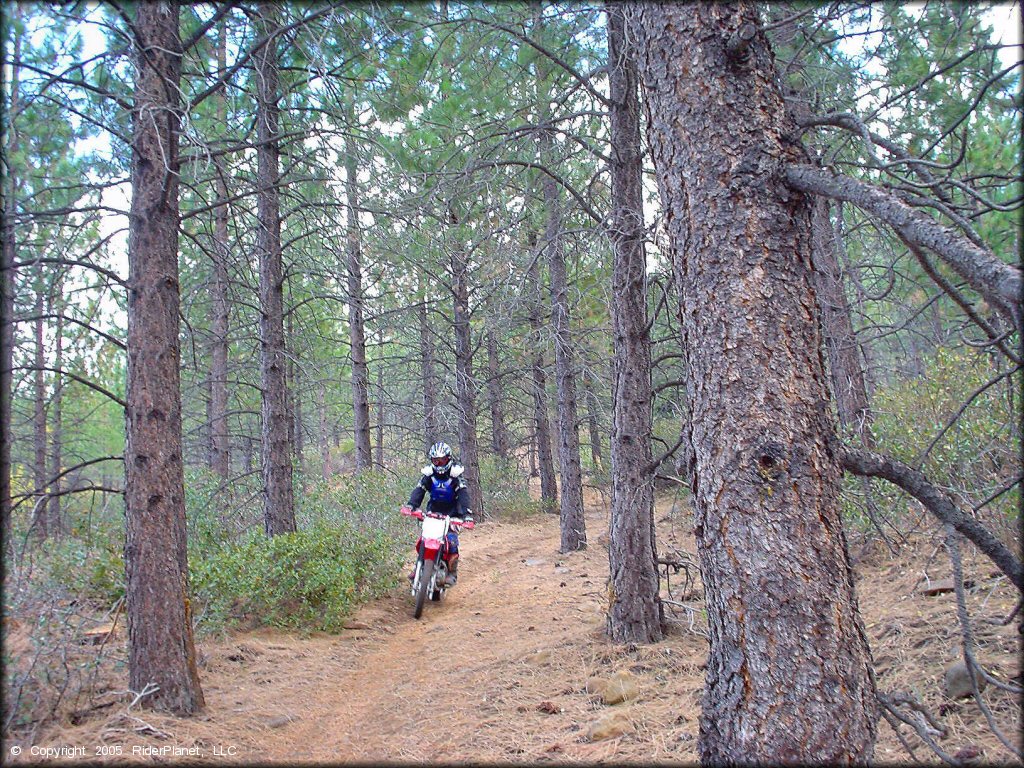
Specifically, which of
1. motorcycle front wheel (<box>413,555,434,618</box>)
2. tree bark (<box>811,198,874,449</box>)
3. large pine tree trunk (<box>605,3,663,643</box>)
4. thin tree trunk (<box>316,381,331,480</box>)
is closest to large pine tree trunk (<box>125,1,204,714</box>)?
large pine tree trunk (<box>605,3,663,643</box>)

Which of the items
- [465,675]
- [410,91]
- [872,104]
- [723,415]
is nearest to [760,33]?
[723,415]

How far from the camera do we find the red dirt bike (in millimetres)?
8242

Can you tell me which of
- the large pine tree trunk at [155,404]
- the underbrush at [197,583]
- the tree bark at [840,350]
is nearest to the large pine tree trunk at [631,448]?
the underbrush at [197,583]

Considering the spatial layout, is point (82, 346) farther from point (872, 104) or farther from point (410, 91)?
point (872, 104)

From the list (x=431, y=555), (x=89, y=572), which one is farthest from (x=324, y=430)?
(x=89, y=572)

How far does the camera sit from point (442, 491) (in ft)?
29.2

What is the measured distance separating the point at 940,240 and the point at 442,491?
7.43m

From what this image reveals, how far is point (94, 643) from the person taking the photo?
16.7 ft

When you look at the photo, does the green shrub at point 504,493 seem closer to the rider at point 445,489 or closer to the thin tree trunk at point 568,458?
the thin tree trunk at point 568,458

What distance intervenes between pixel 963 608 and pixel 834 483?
24.1 inches

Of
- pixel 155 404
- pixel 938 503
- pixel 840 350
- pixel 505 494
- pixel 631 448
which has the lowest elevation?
pixel 505 494

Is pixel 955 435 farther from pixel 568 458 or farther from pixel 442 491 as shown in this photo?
pixel 568 458

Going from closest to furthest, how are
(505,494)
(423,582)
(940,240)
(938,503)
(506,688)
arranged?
1. (940,240)
2. (938,503)
3. (506,688)
4. (423,582)
5. (505,494)

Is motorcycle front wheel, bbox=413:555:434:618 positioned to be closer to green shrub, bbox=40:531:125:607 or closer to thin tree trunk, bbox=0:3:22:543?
green shrub, bbox=40:531:125:607
